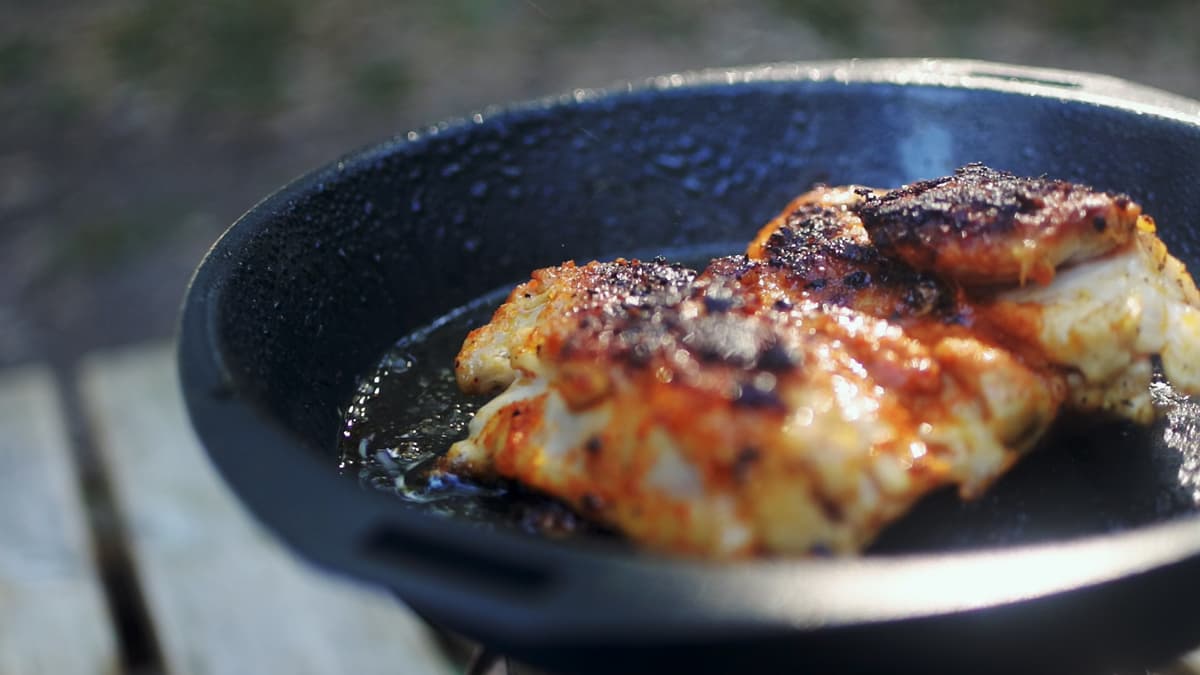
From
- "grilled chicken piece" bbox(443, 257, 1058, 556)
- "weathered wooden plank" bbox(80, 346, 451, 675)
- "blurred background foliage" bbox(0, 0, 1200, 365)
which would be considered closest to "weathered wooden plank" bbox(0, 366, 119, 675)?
"weathered wooden plank" bbox(80, 346, 451, 675)

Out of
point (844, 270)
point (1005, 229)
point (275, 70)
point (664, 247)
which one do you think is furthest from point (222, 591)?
point (275, 70)

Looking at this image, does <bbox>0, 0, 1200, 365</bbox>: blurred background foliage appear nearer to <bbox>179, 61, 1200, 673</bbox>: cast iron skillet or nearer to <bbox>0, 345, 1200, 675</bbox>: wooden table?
<bbox>0, 345, 1200, 675</bbox>: wooden table

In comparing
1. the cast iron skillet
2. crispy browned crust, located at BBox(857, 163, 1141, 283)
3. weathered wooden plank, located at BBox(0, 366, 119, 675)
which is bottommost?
weathered wooden plank, located at BBox(0, 366, 119, 675)

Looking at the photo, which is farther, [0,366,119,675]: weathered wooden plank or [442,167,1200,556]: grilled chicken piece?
[0,366,119,675]: weathered wooden plank

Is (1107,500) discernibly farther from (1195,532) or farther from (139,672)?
(139,672)

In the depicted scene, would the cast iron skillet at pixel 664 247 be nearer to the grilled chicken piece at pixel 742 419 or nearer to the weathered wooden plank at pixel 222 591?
the grilled chicken piece at pixel 742 419

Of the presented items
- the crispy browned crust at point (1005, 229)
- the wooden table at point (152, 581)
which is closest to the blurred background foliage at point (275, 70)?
the wooden table at point (152, 581)

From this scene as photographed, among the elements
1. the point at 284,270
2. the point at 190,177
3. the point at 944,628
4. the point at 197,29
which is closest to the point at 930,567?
the point at 944,628

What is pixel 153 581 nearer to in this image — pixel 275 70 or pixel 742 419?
pixel 742 419
